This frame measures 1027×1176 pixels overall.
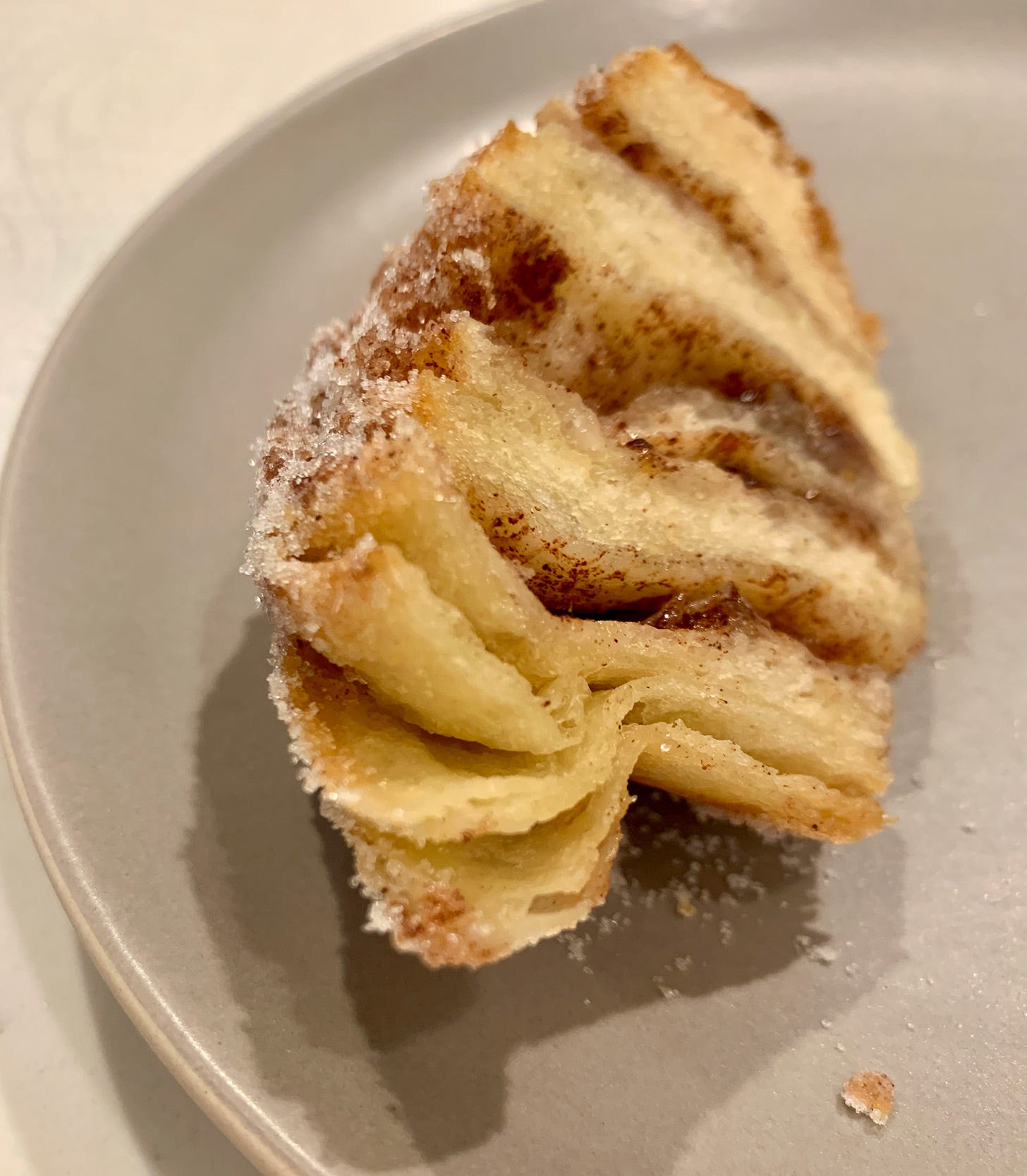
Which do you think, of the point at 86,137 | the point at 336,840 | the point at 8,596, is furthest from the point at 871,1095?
the point at 86,137

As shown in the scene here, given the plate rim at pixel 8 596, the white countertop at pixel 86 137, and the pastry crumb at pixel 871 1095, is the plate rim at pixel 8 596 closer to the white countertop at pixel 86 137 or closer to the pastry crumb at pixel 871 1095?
the white countertop at pixel 86 137

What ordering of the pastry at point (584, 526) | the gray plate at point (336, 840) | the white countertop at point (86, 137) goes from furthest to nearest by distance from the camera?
the white countertop at point (86, 137)
the gray plate at point (336, 840)
the pastry at point (584, 526)

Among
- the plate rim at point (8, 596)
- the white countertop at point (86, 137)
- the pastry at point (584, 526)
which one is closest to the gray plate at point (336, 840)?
the plate rim at point (8, 596)

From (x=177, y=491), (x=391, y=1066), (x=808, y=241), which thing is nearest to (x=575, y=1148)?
(x=391, y=1066)

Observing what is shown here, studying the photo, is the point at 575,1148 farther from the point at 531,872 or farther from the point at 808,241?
the point at 808,241

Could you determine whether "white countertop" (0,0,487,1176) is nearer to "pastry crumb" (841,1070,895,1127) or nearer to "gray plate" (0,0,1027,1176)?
"gray plate" (0,0,1027,1176)
